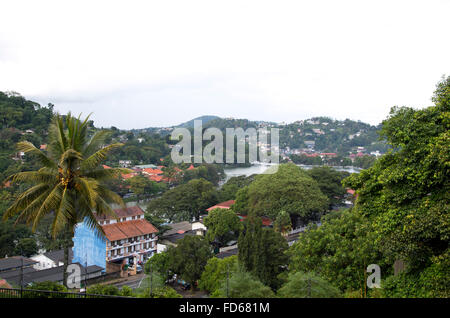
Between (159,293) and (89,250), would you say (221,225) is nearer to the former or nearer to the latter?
(89,250)

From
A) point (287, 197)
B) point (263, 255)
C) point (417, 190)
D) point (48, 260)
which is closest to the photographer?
point (417, 190)

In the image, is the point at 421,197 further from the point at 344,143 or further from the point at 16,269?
the point at 344,143

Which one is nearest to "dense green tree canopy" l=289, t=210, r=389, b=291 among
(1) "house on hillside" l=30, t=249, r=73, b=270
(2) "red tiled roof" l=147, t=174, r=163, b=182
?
(1) "house on hillside" l=30, t=249, r=73, b=270

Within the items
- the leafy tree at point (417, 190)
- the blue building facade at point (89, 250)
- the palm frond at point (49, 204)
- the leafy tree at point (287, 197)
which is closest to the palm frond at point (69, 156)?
the palm frond at point (49, 204)

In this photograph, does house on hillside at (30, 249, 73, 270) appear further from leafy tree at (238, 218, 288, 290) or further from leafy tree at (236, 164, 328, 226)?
leafy tree at (236, 164, 328, 226)

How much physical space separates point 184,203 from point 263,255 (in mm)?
14622

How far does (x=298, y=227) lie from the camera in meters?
22.7

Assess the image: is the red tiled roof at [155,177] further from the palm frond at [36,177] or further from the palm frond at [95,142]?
the palm frond at [36,177]

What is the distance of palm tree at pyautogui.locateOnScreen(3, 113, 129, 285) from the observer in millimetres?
5020

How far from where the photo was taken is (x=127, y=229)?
61.0 ft

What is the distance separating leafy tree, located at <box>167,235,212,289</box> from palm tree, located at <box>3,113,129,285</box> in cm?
853

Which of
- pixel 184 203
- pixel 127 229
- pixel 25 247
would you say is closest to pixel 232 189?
pixel 184 203

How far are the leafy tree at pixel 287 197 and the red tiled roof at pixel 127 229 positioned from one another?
6549 millimetres
